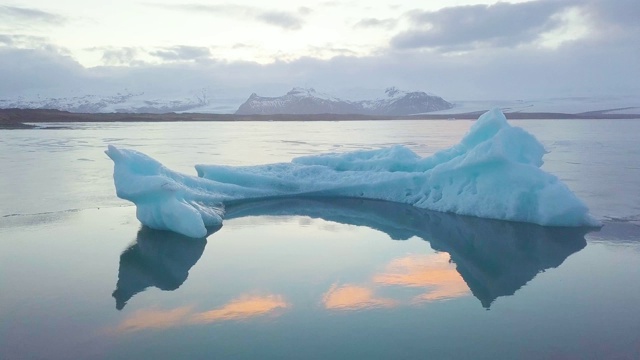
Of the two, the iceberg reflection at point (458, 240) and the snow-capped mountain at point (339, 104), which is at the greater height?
the iceberg reflection at point (458, 240)

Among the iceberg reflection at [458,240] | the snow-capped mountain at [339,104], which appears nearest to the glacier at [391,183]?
the iceberg reflection at [458,240]

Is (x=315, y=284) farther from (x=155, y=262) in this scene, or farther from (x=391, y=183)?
(x=391, y=183)

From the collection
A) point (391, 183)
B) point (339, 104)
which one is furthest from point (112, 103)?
point (391, 183)

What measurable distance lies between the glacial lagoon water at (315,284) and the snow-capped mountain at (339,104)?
100077 millimetres

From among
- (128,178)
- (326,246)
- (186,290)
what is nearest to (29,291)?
(186,290)

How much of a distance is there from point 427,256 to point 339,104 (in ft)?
380

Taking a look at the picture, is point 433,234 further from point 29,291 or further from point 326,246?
point 29,291

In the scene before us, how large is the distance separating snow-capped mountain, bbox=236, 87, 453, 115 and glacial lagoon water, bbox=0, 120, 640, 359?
328 ft

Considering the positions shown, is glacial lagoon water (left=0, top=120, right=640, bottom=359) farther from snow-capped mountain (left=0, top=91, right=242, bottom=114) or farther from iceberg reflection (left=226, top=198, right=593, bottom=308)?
snow-capped mountain (left=0, top=91, right=242, bottom=114)

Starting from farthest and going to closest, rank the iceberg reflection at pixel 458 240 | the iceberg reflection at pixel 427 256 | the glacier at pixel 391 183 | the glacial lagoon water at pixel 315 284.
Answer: the glacier at pixel 391 183 → the iceberg reflection at pixel 458 240 → the iceberg reflection at pixel 427 256 → the glacial lagoon water at pixel 315 284

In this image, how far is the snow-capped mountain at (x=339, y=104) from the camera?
111 metres

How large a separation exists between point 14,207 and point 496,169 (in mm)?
7000

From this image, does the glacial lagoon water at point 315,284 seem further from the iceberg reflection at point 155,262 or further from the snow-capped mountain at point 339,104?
the snow-capped mountain at point 339,104

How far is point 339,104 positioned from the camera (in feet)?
396
